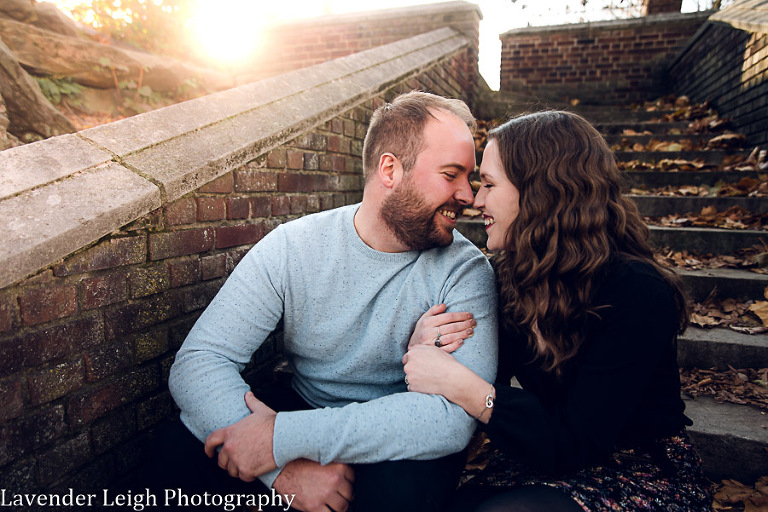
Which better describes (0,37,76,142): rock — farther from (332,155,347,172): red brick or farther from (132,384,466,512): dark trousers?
(132,384,466,512): dark trousers

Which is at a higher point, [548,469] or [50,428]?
[50,428]

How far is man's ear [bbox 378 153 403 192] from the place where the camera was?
74.5 inches

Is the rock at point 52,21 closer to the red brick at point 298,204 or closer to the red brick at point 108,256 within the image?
the red brick at point 298,204

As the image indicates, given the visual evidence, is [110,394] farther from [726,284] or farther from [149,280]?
[726,284]

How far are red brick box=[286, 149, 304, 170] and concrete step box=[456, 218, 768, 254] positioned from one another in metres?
2.41

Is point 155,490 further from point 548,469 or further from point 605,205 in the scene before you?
point 605,205

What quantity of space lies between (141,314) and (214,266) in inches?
14.9

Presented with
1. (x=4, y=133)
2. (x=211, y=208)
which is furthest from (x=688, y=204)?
(x=4, y=133)

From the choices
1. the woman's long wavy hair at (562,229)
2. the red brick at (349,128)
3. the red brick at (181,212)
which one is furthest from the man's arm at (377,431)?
the red brick at (349,128)

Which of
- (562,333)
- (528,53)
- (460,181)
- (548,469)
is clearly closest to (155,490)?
(548,469)

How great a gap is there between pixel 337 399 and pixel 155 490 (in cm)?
68

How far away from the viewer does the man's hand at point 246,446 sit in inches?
53.9

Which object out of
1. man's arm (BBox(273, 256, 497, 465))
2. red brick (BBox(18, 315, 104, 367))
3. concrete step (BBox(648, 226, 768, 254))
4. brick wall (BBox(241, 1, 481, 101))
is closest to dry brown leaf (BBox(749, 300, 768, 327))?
concrete step (BBox(648, 226, 768, 254))

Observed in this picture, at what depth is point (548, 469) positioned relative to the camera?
132 cm
